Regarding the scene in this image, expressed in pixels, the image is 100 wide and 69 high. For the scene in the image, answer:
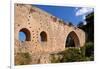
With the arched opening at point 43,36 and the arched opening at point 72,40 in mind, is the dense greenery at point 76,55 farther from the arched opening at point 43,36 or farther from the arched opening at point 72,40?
the arched opening at point 43,36

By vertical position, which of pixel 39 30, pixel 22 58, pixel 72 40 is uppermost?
pixel 39 30

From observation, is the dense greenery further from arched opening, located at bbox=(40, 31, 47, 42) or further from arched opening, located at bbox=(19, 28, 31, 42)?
arched opening, located at bbox=(19, 28, 31, 42)

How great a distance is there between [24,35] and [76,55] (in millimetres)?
737

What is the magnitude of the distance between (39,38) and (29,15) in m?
0.30

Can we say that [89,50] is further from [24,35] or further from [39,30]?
[24,35]

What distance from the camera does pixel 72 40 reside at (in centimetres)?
284

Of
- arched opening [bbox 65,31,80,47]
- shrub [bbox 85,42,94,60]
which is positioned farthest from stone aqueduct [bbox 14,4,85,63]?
shrub [bbox 85,42,94,60]

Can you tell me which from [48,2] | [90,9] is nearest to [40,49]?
[48,2]

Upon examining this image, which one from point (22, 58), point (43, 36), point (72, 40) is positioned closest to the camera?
point (22, 58)

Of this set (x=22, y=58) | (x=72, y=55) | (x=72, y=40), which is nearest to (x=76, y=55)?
(x=72, y=55)

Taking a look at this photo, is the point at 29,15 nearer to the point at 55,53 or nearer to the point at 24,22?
the point at 24,22

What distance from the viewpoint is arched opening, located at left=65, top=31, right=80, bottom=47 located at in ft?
9.28

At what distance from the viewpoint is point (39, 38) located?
2684mm

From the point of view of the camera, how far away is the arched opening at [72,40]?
283cm
